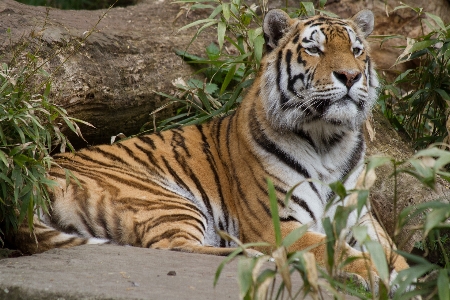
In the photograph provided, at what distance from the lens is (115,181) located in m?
4.82

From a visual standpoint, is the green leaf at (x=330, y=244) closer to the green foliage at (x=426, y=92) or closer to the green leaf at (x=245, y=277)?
the green leaf at (x=245, y=277)

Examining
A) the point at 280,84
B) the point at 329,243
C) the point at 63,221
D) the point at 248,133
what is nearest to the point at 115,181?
the point at 63,221

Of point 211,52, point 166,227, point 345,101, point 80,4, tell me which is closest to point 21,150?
point 166,227

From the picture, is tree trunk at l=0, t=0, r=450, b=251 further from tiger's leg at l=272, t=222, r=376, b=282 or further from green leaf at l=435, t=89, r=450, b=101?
tiger's leg at l=272, t=222, r=376, b=282

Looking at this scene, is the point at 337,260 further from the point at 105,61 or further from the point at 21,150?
the point at 105,61

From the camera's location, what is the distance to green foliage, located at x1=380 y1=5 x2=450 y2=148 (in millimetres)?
5828

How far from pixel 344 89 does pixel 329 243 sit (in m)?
1.84

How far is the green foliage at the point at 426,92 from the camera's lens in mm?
5828

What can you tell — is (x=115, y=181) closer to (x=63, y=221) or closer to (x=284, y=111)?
(x=63, y=221)

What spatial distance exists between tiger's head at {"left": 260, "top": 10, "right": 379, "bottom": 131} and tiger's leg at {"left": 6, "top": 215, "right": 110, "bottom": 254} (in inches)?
58.1

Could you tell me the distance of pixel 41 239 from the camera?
13.9 ft

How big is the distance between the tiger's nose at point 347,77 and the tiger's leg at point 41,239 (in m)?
1.75

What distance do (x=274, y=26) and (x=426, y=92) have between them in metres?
1.80

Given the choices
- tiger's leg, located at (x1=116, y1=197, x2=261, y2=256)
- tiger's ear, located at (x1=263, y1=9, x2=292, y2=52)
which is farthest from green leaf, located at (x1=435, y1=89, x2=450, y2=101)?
tiger's leg, located at (x1=116, y1=197, x2=261, y2=256)
